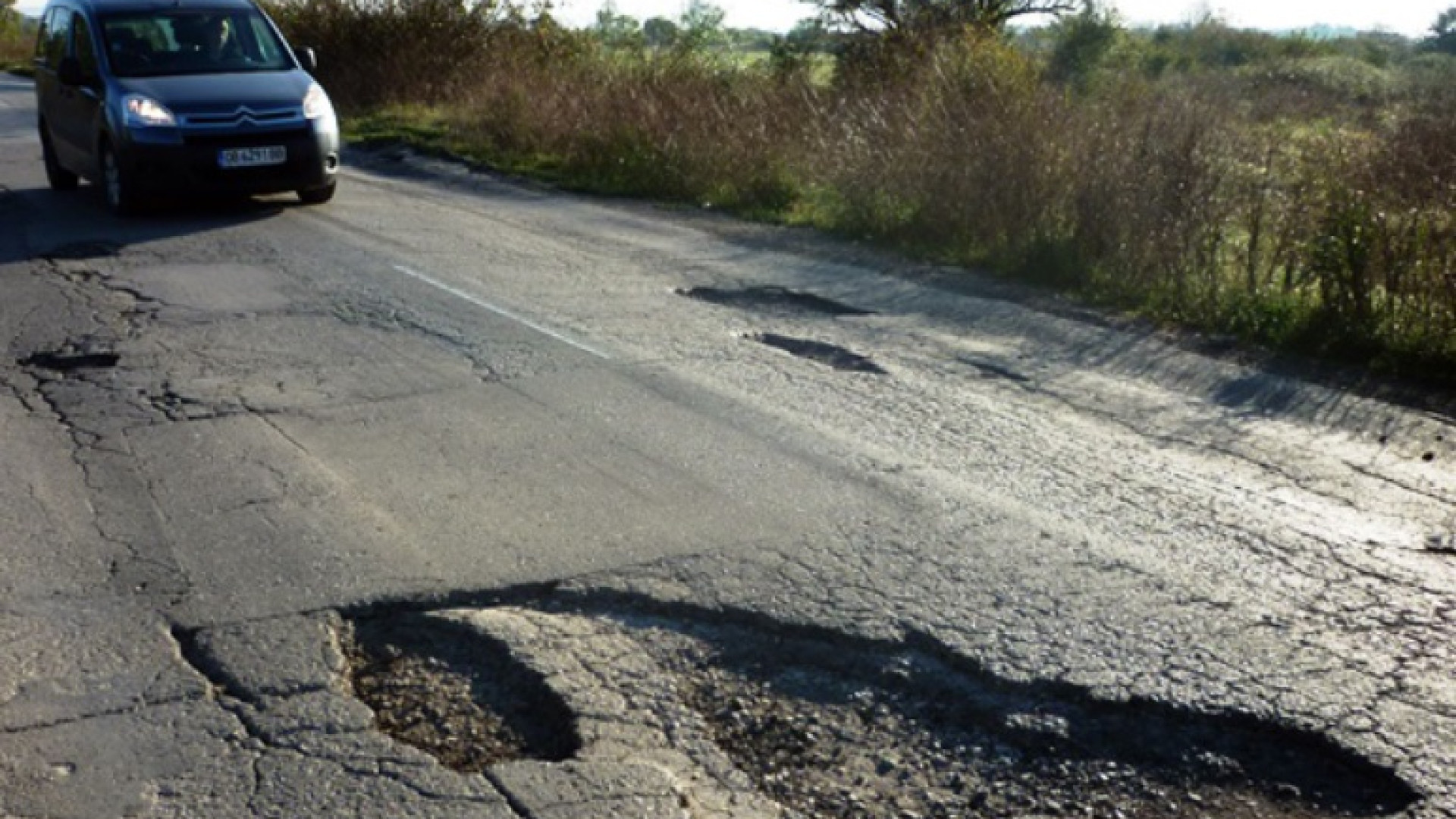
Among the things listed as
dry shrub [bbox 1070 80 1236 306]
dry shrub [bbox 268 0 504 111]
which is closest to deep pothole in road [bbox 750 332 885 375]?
dry shrub [bbox 1070 80 1236 306]

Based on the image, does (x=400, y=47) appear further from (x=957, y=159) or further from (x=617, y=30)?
(x=957, y=159)

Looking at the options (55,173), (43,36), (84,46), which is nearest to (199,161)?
(84,46)

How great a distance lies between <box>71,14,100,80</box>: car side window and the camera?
Result: 13.9 meters

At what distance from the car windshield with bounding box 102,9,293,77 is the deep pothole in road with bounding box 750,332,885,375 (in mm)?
7085

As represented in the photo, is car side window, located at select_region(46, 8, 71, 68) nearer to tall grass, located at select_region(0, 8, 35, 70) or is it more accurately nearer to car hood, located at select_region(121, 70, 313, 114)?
car hood, located at select_region(121, 70, 313, 114)

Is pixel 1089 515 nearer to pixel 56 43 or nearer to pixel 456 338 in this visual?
pixel 456 338

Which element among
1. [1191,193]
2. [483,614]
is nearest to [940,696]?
[483,614]

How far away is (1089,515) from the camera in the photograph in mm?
6070

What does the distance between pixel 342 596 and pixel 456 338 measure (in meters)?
4.07

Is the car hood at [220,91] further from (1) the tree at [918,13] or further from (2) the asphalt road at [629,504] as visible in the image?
(1) the tree at [918,13]

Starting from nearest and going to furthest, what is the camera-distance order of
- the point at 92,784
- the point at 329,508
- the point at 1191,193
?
the point at 92,784 < the point at 329,508 < the point at 1191,193

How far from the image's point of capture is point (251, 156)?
13.4 meters

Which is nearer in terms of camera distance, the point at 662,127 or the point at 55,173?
the point at 55,173

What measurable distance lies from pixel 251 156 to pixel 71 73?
6.79ft
